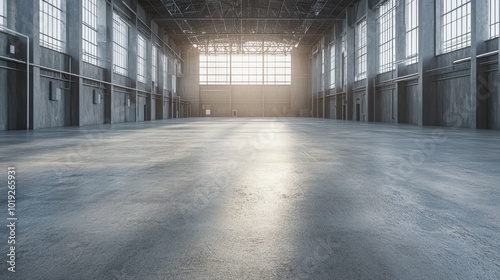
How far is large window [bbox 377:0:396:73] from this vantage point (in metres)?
32.6

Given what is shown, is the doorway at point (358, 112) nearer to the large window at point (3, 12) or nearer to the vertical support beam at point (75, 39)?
the vertical support beam at point (75, 39)

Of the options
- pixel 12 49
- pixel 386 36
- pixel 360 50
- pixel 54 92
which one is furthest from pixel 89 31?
pixel 360 50

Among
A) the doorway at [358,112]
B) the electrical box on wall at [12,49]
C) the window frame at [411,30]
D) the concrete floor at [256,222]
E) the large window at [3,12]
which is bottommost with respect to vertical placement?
the concrete floor at [256,222]

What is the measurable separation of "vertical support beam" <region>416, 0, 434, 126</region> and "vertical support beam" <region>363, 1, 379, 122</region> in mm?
9420

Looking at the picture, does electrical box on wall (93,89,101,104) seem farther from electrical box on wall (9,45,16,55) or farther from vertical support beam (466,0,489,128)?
vertical support beam (466,0,489,128)

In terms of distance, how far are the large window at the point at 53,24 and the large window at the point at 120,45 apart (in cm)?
857

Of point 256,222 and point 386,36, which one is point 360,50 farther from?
point 256,222

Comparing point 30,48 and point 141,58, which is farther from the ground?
point 141,58

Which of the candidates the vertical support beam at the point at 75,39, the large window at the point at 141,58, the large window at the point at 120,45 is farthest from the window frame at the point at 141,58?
the vertical support beam at the point at 75,39

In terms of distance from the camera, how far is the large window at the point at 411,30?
28.6 meters

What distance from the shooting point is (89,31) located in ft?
94.2

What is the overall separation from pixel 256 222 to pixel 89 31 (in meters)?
28.5

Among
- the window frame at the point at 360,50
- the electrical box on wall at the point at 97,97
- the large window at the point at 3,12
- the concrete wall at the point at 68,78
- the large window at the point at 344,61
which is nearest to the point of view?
the large window at the point at 3,12

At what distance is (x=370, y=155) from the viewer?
30.5 feet
